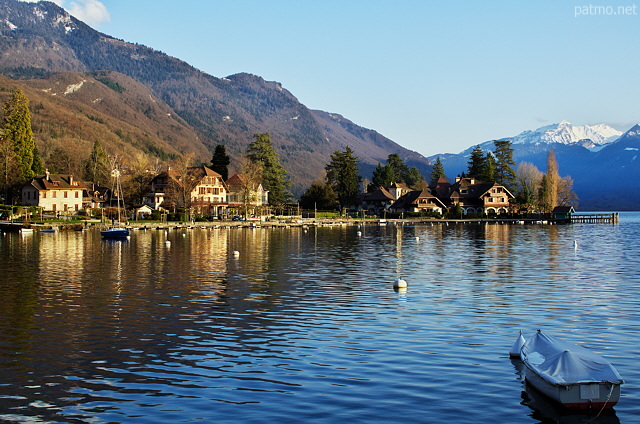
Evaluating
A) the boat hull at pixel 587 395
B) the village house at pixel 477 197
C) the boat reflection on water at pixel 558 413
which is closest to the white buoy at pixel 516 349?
the boat reflection on water at pixel 558 413

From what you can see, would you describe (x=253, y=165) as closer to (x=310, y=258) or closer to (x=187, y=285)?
(x=310, y=258)

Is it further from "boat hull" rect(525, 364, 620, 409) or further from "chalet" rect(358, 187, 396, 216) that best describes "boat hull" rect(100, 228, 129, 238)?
"chalet" rect(358, 187, 396, 216)

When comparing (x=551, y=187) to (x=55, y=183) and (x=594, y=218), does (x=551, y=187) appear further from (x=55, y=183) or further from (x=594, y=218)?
(x=55, y=183)

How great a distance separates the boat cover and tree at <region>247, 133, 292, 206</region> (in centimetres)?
13925

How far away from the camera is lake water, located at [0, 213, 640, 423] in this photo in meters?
14.9

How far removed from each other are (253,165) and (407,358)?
5068 inches

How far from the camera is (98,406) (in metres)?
14.9

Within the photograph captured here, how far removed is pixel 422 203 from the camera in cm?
17450

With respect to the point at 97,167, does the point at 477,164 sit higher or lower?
higher

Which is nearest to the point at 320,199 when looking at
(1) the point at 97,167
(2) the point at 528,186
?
(1) the point at 97,167

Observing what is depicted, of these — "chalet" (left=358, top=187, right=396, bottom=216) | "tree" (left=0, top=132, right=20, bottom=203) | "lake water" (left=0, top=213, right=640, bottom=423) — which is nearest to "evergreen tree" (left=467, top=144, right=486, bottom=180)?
"chalet" (left=358, top=187, right=396, bottom=216)

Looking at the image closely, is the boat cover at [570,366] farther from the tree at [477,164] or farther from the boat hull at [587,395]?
the tree at [477,164]

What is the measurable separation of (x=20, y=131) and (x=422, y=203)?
107m

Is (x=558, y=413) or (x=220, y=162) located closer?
(x=558, y=413)
